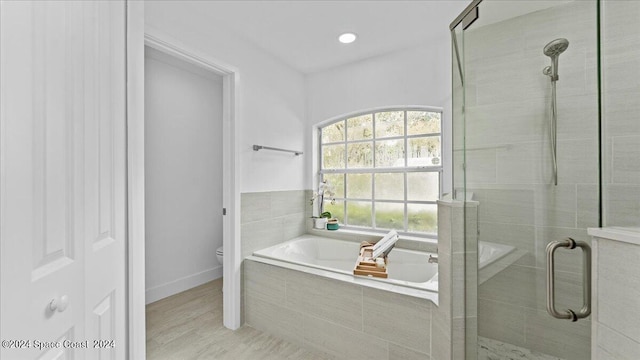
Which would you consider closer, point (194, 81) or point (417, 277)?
point (417, 277)

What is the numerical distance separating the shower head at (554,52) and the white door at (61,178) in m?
1.52

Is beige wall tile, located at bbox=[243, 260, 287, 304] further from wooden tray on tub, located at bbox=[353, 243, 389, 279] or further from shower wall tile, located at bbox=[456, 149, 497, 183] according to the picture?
shower wall tile, located at bbox=[456, 149, 497, 183]

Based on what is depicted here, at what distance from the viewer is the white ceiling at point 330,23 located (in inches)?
81.2

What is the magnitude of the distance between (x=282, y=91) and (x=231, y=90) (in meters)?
0.71

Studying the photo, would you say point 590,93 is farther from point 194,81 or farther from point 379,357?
point 194,81

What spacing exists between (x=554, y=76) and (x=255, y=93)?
7.35ft

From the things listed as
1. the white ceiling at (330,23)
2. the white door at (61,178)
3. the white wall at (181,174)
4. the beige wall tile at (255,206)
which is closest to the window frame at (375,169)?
the white ceiling at (330,23)

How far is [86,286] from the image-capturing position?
3.09 feet

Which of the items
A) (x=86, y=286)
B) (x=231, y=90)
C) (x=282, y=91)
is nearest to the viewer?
(x=86, y=286)

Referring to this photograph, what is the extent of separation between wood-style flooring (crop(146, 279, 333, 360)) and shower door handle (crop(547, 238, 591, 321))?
1510mm

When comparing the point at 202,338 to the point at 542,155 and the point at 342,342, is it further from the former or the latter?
the point at 542,155

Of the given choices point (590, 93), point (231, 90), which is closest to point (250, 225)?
point (231, 90)

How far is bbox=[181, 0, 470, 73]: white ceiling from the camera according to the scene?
206 centimetres

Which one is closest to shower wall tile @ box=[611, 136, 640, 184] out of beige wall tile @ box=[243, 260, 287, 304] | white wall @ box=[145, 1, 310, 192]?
beige wall tile @ box=[243, 260, 287, 304]
